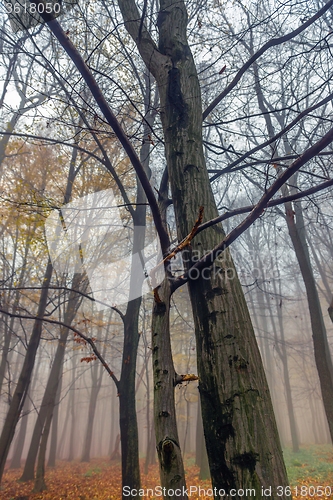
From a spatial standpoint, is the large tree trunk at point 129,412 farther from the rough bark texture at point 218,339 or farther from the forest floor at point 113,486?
the forest floor at point 113,486

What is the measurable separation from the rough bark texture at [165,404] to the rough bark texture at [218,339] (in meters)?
0.15

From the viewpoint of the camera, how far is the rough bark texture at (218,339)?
3.95 ft

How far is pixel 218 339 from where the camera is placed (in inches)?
57.5

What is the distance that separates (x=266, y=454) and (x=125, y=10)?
3807 millimetres

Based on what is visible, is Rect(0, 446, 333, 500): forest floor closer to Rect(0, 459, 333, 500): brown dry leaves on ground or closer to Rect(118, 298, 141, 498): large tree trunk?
Rect(0, 459, 333, 500): brown dry leaves on ground

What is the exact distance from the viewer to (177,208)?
1.98 m

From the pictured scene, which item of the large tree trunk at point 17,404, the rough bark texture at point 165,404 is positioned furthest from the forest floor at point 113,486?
the rough bark texture at point 165,404

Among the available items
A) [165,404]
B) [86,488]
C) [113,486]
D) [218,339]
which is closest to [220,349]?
[218,339]

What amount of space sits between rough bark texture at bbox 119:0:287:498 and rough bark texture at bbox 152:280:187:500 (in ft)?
0.50

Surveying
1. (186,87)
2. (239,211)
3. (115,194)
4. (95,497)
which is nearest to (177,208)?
(239,211)

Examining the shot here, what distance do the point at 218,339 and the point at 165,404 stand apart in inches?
16.1

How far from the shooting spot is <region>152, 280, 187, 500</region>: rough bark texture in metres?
1.29

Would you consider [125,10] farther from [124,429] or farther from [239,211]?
[124,429]

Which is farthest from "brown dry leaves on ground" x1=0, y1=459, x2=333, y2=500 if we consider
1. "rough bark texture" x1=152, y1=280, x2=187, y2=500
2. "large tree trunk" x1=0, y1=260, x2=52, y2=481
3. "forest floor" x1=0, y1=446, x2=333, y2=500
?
"rough bark texture" x1=152, y1=280, x2=187, y2=500
